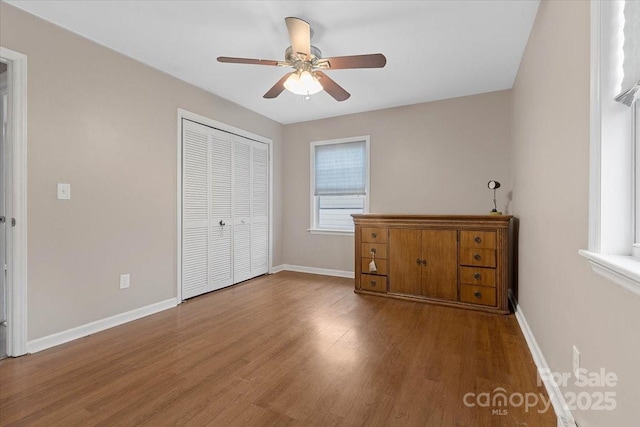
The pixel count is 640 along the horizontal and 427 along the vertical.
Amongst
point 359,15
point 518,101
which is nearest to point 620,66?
point 359,15

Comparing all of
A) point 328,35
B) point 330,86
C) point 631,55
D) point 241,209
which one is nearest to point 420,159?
point 330,86

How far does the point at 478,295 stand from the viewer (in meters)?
3.02

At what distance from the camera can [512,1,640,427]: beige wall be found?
943 millimetres

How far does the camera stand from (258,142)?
447 cm

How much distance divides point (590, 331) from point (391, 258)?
7.72 feet

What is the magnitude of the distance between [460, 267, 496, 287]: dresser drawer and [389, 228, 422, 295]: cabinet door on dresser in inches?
17.7

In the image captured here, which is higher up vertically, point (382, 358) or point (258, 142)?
point (258, 142)

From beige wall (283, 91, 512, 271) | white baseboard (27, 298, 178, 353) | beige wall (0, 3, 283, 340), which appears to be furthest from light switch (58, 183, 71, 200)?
beige wall (283, 91, 512, 271)

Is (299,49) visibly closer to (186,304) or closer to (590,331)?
(590,331)

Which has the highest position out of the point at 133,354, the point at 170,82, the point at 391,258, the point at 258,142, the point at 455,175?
the point at 170,82

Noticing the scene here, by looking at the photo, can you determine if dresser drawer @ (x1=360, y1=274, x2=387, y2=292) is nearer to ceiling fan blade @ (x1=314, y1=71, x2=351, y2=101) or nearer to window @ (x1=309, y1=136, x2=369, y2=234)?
window @ (x1=309, y1=136, x2=369, y2=234)

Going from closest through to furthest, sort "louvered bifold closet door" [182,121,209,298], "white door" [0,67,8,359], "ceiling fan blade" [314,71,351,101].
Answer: "ceiling fan blade" [314,71,351,101] < "white door" [0,67,8,359] < "louvered bifold closet door" [182,121,209,298]

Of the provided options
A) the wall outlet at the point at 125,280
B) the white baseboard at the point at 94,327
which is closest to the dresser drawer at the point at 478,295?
the white baseboard at the point at 94,327

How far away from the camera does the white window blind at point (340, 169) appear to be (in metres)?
4.43
